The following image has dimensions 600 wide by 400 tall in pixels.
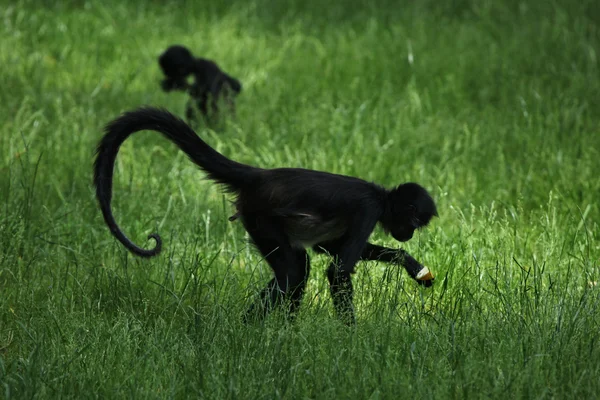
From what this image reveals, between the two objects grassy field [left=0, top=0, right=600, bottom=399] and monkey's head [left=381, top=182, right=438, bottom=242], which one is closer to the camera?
grassy field [left=0, top=0, right=600, bottom=399]

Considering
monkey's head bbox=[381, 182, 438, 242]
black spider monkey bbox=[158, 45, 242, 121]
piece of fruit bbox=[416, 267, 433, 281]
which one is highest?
black spider monkey bbox=[158, 45, 242, 121]

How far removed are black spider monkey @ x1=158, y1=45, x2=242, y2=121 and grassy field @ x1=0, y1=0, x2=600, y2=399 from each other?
26 centimetres

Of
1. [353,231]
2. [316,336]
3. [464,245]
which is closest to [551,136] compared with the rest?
[464,245]

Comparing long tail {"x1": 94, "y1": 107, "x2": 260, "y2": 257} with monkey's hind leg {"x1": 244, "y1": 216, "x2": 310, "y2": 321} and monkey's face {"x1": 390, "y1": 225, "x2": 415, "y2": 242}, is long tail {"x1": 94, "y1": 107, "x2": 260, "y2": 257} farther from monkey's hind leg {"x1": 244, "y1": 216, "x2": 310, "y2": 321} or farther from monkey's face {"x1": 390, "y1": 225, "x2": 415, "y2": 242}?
monkey's face {"x1": 390, "y1": 225, "x2": 415, "y2": 242}

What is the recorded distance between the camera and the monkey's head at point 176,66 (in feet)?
26.3

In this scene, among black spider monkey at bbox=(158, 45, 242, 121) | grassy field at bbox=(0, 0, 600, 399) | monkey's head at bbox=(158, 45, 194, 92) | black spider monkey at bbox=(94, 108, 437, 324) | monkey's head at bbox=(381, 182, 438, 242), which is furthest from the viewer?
monkey's head at bbox=(158, 45, 194, 92)

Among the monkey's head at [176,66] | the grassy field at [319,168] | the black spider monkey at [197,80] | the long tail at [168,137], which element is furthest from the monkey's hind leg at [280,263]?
the monkey's head at [176,66]

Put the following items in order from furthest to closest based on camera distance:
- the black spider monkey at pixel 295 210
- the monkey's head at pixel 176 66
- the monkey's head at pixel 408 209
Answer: the monkey's head at pixel 176 66 → the monkey's head at pixel 408 209 → the black spider monkey at pixel 295 210

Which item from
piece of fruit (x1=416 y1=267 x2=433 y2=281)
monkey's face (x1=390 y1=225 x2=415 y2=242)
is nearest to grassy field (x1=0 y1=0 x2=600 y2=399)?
piece of fruit (x1=416 y1=267 x2=433 y2=281)

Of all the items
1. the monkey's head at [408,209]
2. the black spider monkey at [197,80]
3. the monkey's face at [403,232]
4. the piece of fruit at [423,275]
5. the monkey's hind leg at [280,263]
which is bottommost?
the monkey's hind leg at [280,263]

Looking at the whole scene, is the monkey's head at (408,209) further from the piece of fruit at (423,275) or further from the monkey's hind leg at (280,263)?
the monkey's hind leg at (280,263)

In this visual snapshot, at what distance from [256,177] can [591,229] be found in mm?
2305

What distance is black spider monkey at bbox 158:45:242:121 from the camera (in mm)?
7750

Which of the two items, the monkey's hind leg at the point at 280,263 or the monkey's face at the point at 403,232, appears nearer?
the monkey's hind leg at the point at 280,263
